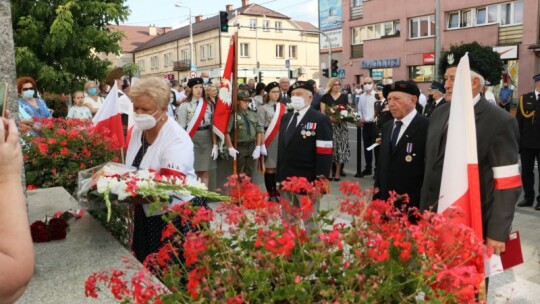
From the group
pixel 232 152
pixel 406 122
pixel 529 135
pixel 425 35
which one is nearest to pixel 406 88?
pixel 406 122

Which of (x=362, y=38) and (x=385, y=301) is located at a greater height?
(x=362, y=38)

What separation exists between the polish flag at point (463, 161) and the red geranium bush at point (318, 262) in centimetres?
96

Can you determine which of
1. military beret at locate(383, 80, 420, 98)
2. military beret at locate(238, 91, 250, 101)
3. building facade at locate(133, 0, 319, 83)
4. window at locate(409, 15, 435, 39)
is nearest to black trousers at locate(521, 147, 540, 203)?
military beret at locate(238, 91, 250, 101)

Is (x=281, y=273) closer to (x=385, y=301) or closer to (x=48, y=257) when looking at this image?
(x=385, y=301)

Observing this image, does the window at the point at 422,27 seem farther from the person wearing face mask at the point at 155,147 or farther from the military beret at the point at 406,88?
the person wearing face mask at the point at 155,147

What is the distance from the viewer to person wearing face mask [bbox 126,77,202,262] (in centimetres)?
336

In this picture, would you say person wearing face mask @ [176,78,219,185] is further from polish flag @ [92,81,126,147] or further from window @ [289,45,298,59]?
window @ [289,45,298,59]

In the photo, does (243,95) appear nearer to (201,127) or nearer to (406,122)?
(201,127)

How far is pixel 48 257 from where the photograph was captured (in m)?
3.48

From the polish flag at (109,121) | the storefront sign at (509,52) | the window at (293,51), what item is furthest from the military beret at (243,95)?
the window at (293,51)

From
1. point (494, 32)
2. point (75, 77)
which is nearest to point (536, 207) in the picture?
point (75, 77)

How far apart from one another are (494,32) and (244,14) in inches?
1489

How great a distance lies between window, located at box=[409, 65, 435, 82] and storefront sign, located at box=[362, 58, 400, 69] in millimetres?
1276

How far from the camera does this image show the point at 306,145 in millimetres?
5352
